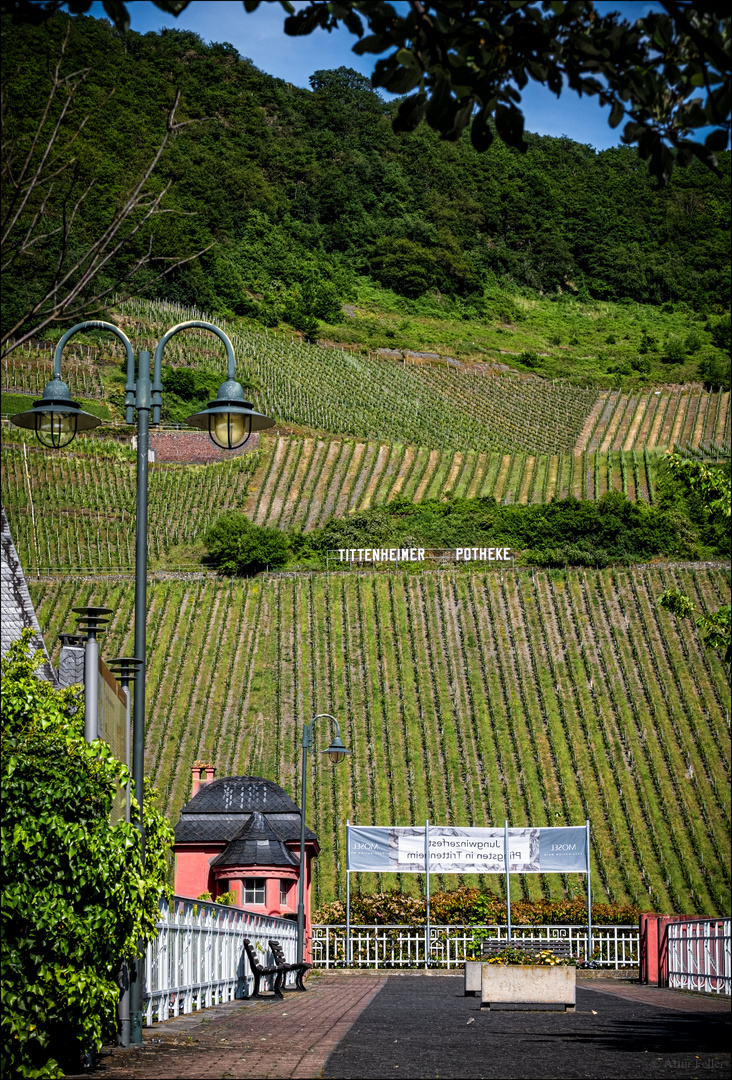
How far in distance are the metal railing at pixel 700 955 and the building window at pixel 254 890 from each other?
8.24m

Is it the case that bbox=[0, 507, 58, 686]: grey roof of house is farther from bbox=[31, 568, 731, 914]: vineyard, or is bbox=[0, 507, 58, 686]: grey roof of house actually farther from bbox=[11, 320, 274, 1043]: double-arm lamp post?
bbox=[31, 568, 731, 914]: vineyard

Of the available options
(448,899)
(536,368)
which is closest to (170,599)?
(448,899)

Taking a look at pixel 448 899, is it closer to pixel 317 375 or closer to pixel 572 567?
pixel 572 567

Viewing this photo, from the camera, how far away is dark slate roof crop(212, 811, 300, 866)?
883 inches

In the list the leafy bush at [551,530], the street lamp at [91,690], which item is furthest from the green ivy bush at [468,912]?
the leafy bush at [551,530]

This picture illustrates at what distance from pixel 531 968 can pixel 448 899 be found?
47.8 ft

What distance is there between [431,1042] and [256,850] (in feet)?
45.2

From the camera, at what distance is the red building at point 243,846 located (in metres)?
22.5

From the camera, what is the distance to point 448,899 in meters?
27.4

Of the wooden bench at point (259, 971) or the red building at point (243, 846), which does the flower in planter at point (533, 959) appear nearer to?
the wooden bench at point (259, 971)

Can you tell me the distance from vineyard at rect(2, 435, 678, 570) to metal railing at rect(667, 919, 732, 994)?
3889 cm

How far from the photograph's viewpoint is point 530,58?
4.28 m

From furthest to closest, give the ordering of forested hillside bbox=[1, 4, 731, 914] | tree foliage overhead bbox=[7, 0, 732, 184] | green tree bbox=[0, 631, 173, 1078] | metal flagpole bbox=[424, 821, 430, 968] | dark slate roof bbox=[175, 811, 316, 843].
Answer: forested hillside bbox=[1, 4, 731, 914] → metal flagpole bbox=[424, 821, 430, 968] → dark slate roof bbox=[175, 811, 316, 843] → green tree bbox=[0, 631, 173, 1078] → tree foliage overhead bbox=[7, 0, 732, 184]

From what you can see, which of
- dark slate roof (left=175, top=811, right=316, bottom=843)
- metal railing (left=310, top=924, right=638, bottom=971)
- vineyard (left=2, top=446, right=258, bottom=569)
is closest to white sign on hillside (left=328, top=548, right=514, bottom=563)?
vineyard (left=2, top=446, right=258, bottom=569)
